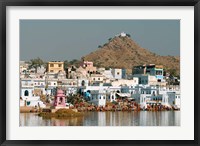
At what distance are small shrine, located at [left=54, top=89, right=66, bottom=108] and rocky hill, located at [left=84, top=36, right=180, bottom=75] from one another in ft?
0.86

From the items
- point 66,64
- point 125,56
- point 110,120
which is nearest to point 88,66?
point 66,64

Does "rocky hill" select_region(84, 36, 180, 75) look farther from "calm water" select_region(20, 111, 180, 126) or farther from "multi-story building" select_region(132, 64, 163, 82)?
"calm water" select_region(20, 111, 180, 126)

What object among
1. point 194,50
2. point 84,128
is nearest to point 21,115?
point 84,128

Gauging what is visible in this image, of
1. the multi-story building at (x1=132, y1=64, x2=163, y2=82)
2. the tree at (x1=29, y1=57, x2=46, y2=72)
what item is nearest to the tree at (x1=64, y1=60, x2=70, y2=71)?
the tree at (x1=29, y1=57, x2=46, y2=72)

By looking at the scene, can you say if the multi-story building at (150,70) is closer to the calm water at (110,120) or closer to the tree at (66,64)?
the calm water at (110,120)

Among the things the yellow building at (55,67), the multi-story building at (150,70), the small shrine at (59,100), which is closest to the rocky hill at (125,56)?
the multi-story building at (150,70)

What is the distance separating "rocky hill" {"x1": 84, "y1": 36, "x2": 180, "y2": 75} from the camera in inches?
137

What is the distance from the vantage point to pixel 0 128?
3367 millimetres

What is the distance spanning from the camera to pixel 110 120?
11.4 feet

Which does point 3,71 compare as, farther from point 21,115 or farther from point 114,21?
point 114,21

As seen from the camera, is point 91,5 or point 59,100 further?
point 59,100

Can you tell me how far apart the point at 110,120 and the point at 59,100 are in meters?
0.34

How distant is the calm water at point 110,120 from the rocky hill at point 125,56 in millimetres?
280

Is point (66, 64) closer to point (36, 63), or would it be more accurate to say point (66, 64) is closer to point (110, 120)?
point (36, 63)
